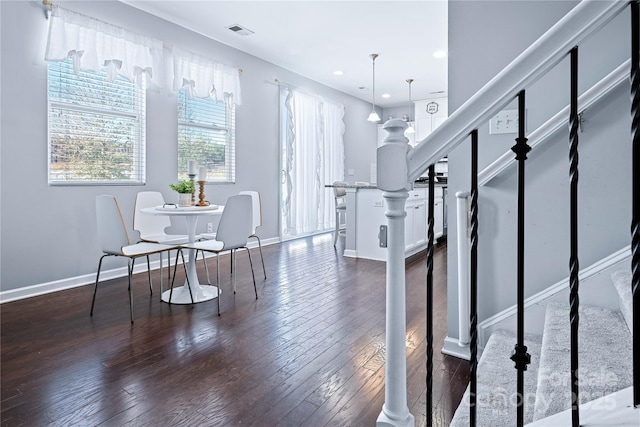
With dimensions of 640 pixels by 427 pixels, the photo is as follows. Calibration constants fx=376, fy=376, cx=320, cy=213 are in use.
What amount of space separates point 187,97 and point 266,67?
4.95 feet

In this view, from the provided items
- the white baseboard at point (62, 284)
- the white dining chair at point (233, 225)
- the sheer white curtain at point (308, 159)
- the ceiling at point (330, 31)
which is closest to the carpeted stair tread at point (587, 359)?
the white dining chair at point (233, 225)

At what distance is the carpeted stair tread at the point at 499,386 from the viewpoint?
3.95 ft

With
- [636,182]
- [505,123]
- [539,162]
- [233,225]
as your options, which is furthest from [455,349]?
[233,225]

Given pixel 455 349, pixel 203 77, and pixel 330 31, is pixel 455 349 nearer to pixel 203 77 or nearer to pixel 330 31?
pixel 330 31

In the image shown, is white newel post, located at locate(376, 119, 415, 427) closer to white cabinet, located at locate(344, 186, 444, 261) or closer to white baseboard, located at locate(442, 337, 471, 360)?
white baseboard, located at locate(442, 337, 471, 360)

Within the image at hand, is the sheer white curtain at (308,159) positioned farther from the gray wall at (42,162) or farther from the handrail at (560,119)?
the handrail at (560,119)

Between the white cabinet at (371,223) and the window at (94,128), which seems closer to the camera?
the window at (94,128)

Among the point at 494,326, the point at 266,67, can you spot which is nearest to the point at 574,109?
the point at 494,326

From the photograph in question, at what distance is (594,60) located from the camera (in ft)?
5.34

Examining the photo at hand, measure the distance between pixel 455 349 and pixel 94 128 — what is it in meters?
3.59

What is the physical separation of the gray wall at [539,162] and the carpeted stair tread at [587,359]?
0.33 metres

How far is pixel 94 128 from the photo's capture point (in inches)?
140

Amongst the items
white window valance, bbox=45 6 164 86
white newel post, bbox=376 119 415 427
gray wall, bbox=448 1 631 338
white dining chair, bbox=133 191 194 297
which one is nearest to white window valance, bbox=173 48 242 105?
white window valance, bbox=45 6 164 86

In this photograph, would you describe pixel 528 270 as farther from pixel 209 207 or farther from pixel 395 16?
pixel 395 16
